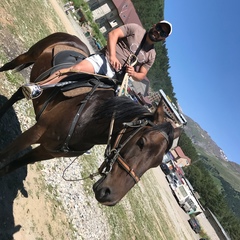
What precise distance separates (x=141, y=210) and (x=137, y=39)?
1038 cm

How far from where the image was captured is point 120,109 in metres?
4.98

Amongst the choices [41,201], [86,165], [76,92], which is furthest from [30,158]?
[86,165]

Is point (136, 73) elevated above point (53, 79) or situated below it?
below

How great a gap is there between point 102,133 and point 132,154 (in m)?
0.84

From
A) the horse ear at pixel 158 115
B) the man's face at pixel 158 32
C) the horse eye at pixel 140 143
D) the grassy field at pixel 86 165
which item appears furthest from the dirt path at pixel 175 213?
the horse eye at pixel 140 143

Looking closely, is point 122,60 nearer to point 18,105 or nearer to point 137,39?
point 137,39

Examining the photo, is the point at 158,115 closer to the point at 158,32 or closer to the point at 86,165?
the point at 158,32

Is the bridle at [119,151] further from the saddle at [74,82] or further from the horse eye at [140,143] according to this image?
the saddle at [74,82]

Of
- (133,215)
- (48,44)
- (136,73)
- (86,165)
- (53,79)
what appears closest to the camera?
(53,79)

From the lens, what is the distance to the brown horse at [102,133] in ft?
13.7

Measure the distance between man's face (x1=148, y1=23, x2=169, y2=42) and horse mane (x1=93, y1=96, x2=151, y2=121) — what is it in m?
1.74

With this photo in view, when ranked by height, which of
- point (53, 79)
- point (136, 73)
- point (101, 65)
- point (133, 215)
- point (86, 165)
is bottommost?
point (133, 215)

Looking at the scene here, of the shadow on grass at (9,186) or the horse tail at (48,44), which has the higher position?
the horse tail at (48,44)

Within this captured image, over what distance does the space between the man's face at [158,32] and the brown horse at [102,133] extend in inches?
58.4
